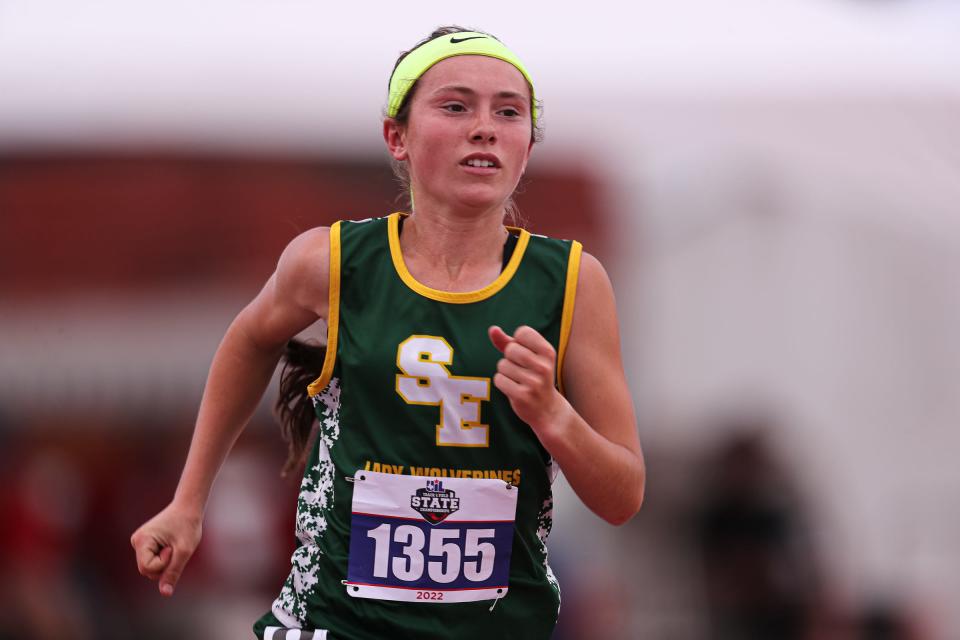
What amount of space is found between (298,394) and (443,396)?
612 millimetres

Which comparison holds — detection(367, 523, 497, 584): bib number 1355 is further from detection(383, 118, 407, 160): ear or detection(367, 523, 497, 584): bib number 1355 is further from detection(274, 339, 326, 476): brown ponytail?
detection(383, 118, 407, 160): ear

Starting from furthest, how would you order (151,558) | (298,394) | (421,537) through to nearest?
(298,394) < (151,558) < (421,537)

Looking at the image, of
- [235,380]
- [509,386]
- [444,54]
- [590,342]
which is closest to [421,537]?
[509,386]

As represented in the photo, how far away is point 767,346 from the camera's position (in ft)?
38.5

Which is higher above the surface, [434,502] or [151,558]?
[434,502]

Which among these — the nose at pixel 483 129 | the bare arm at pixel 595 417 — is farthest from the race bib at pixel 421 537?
the nose at pixel 483 129

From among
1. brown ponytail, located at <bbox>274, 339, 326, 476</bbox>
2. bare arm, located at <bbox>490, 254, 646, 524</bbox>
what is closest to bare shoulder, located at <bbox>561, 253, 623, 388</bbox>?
bare arm, located at <bbox>490, 254, 646, 524</bbox>

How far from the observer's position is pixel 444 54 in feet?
9.66

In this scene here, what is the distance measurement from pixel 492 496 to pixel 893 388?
9.66 meters

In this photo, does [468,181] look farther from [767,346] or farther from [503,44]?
[767,346]

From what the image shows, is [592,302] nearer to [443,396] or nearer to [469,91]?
[443,396]

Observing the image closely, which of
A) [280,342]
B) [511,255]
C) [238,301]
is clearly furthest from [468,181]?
[238,301]

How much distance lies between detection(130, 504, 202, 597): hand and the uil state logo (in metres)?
0.63

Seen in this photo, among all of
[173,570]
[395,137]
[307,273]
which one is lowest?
[173,570]
